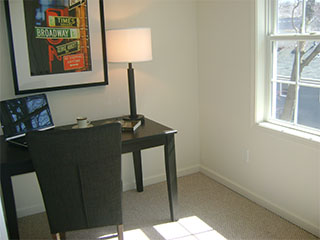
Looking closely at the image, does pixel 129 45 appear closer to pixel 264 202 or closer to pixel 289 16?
pixel 289 16

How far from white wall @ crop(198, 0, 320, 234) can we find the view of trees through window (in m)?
0.16

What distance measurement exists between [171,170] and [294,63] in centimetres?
113

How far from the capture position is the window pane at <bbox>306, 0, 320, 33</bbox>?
231 centimetres

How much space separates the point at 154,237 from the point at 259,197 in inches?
36.1

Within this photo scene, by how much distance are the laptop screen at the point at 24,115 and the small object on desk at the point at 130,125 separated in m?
0.53

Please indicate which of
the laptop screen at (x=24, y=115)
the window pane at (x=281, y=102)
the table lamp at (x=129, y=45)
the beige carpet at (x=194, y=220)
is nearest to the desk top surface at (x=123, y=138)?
the laptop screen at (x=24, y=115)

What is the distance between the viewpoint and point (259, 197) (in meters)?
2.91

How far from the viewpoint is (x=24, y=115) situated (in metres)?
2.50

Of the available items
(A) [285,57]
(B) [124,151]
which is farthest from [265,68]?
(B) [124,151]

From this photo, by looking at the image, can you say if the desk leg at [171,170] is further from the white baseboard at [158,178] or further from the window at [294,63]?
the window at [294,63]

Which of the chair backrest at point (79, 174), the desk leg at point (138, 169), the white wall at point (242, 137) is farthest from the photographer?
the desk leg at point (138, 169)

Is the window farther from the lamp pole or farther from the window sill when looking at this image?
the lamp pole

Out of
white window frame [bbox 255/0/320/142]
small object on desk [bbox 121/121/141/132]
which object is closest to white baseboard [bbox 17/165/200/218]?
small object on desk [bbox 121/121/141/132]

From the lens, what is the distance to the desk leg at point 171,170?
2580 mm
